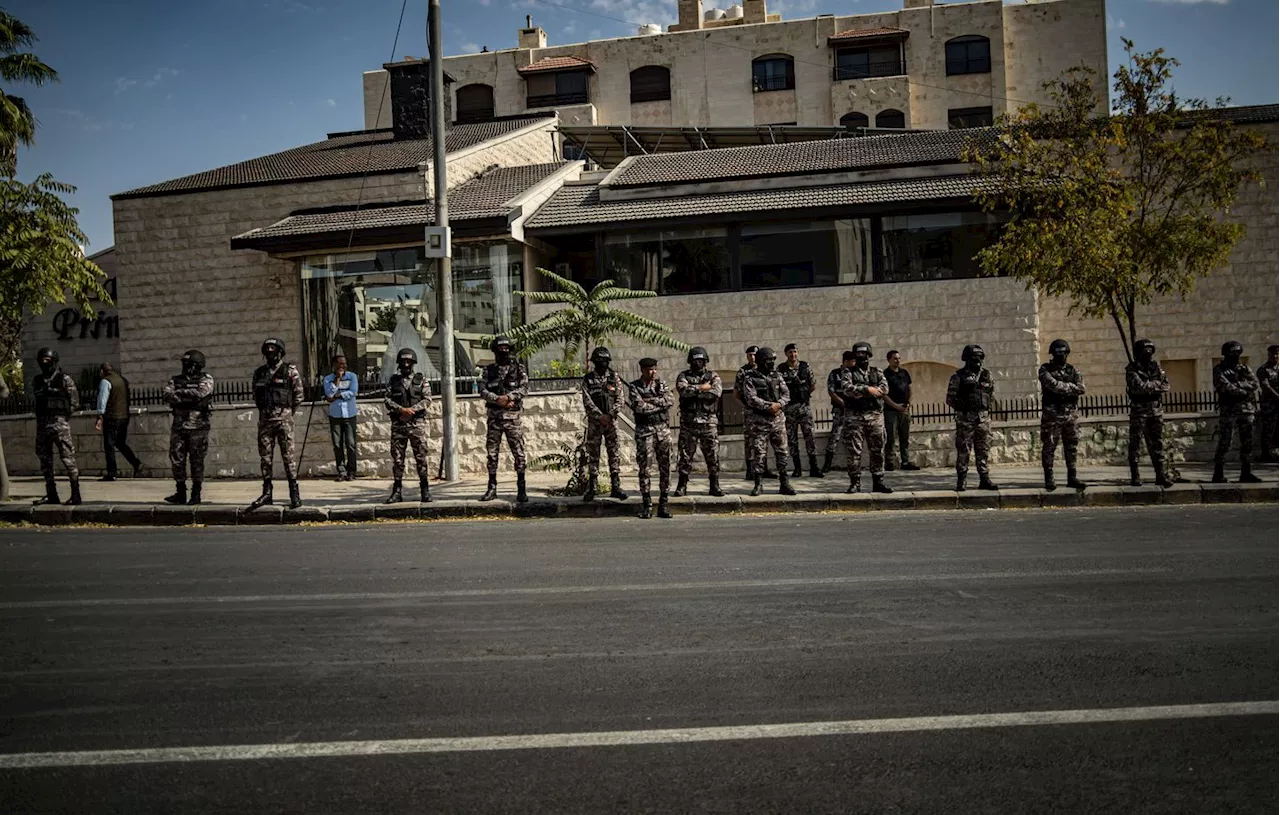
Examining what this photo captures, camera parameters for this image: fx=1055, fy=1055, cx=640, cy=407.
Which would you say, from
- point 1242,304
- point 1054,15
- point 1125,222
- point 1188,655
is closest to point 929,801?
point 1188,655

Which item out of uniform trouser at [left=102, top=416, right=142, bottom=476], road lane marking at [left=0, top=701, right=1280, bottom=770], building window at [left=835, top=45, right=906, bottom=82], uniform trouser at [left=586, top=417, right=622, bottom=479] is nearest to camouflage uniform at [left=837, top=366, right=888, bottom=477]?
uniform trouser at [left=586, top=417, right=622, bottom=479]

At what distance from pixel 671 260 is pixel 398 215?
5.98m

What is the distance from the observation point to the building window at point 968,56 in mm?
46188

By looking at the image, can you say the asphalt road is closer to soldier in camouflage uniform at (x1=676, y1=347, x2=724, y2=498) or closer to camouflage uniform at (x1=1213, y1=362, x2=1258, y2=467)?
soldier in camouflage uniform at (x1=676, y1=347, x2=724, y2=498)

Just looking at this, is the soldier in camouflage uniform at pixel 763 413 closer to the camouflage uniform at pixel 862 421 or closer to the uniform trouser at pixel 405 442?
the camouflage uniform at pixel 862 421

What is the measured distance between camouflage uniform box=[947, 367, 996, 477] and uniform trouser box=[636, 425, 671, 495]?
380 centimetres

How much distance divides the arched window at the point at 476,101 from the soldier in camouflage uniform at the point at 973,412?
4122 cm

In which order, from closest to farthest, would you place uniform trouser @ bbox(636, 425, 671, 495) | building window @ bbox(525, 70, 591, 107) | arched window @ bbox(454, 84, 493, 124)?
uniform trouser @ bbox(636, 425, 671, 495) → building window @ bbox(525, 70, 591, 107) → arched window @ bbox(454, 84, 493, 124)

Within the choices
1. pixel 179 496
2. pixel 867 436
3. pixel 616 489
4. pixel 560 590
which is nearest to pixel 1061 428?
pixel 867 436

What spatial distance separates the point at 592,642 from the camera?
5863 millimetres

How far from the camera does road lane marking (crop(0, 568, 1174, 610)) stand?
23.7ft

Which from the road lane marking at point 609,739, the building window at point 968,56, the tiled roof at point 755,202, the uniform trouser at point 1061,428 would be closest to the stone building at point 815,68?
the building window at point 968,56

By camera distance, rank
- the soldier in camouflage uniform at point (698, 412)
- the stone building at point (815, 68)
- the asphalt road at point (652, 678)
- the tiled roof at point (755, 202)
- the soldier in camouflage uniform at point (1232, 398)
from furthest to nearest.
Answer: the stone building at point (815, 68)
the tiled roof at point (755, 202)
the soldier in camouflage uniform at point (1232, 398)
the soldier in camouflage uniform at point (698, 412)
the asphalt road at point (652, 678)

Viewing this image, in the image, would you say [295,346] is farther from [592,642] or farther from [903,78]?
[903,78]
